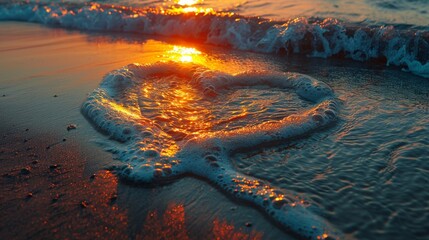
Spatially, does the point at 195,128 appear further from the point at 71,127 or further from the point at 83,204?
the point at 83,204

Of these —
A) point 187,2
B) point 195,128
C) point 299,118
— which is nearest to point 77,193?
point 195,128

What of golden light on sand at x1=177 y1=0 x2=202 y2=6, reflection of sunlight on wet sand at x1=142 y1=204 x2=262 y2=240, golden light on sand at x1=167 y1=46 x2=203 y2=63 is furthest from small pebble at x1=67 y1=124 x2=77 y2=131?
golden light on sand at x1=177 y1=0 x2=202 y2=6

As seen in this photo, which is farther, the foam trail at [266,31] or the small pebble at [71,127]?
the foam trail at [266,31]

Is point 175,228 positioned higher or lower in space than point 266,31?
lower

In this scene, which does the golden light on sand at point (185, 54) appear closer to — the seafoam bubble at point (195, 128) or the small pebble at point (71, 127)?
the seafoam bubble at point (195, 128)

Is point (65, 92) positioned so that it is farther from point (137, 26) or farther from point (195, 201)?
point (137, 26)

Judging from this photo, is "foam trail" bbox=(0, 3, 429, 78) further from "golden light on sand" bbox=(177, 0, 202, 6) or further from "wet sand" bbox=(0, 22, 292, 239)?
"wet sand" bbox=(0, 22, 292, 239)

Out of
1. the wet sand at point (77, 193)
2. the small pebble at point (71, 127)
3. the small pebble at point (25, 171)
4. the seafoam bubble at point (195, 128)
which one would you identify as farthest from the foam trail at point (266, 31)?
the small pebble at point (25, 171)
